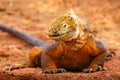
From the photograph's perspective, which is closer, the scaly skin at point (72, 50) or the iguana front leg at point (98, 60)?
the scaly skin at point (72, 50)

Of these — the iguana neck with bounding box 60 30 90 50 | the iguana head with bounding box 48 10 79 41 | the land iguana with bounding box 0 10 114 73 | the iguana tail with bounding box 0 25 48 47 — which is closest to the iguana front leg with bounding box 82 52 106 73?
the land iguana with bounding box 0 10 114 73

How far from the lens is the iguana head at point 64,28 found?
19.2ft

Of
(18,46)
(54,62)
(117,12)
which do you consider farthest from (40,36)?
(54,62)

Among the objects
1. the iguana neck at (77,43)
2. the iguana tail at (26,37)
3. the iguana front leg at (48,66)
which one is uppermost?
the iguana tail at (26,37)

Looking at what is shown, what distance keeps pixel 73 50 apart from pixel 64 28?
0.49 meters

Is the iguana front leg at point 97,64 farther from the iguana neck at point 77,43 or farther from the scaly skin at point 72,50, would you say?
the iguana neck at point 77,43

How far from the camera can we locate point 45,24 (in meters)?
12.5

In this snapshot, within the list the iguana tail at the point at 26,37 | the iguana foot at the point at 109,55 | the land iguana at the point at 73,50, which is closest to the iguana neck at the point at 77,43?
the land iguana at the point at 73,50

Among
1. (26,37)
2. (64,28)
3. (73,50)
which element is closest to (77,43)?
(73,50)

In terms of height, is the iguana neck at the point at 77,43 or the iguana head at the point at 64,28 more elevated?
the iguana head at the point at 64,28

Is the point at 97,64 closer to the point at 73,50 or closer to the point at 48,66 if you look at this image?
the point at 73,50

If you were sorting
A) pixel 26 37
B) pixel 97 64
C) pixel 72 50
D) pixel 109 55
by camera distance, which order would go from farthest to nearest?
pixel 26 37, pixel 109 55, pixel 97 64, pixel 72 50

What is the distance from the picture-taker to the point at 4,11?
46.2ft

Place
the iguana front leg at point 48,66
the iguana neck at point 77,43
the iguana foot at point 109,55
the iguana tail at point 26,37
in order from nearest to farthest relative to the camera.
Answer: the iguana neck at point 77,43
the iguana front leg at point 48,66
the iguana foot at point 109,55
the iguana tail at point 26,37
